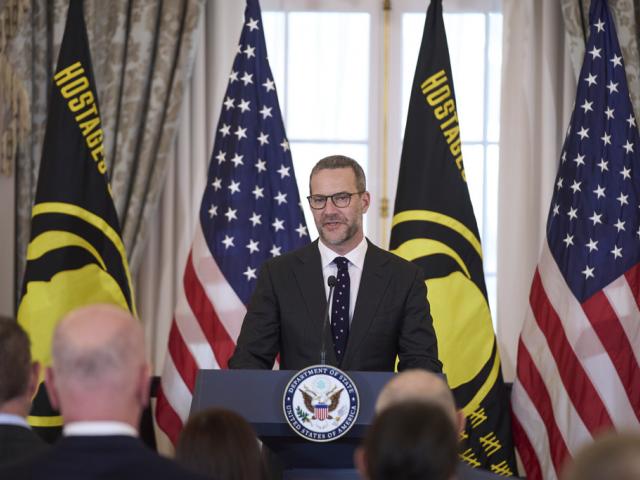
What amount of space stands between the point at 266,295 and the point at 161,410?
1.85 m

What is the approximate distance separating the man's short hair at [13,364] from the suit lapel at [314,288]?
4.82 feet

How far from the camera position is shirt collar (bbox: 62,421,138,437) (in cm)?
190

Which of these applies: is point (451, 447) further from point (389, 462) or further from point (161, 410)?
point (161, 410)

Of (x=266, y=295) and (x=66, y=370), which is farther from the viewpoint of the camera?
(x=266, y=295)

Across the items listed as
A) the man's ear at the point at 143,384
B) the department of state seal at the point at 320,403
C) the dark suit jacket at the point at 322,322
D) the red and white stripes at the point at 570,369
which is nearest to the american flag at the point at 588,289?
the red and white stripes at the point at 570,369

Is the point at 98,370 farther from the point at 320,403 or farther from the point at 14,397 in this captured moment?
the point at 320,403

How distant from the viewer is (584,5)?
19.7 feet

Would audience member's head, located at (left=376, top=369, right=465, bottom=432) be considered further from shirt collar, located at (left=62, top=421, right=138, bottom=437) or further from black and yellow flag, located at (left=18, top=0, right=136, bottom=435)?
black and yellow flag, located at (left=18, top=0, right=136, bottom=435)

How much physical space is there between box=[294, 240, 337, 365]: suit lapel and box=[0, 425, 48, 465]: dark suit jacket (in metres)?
1.51

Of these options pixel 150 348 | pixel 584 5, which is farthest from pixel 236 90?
pixel 584 5

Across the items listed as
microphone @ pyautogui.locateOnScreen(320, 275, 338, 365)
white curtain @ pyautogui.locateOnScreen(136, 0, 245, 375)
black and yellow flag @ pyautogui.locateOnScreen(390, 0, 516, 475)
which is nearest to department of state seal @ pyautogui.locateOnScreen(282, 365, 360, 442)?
microphone @ pyautogui.locateOnScreen(320, 275, 338, 365)

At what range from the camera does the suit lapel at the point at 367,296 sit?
13.0 feet

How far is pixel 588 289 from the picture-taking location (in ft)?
18.4

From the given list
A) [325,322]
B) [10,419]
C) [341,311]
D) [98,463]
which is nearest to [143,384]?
[98,463]
